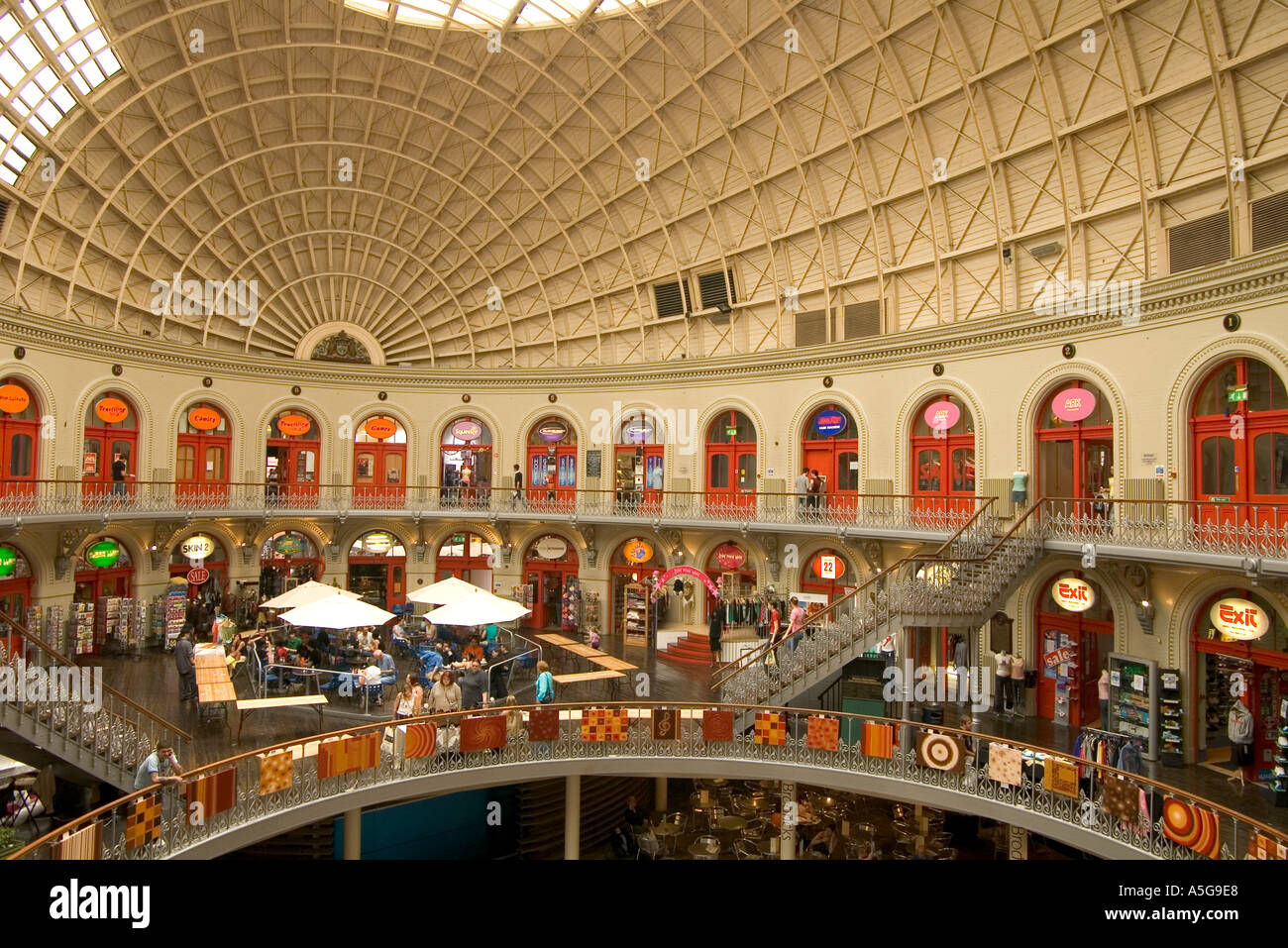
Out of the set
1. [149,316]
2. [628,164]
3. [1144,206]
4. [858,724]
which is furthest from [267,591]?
[1144,206]

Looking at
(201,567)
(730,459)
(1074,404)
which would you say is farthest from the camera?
(730,459)

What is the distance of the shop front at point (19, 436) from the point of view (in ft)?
76.6

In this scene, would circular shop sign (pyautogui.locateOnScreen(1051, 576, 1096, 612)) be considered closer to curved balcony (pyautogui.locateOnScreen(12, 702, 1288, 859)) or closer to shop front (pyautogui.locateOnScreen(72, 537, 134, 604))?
curved balcony (pyautogui.locateOnScreen(12, 702, 1288, 859))

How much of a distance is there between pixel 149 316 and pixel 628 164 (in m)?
18.7

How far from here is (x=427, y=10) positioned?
961 inches

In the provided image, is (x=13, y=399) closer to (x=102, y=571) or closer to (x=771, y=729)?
(x=102, y=571)

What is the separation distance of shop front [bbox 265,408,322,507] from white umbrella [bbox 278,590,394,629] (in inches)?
509

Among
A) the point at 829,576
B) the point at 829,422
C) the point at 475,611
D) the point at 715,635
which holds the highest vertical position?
the point at 829,422

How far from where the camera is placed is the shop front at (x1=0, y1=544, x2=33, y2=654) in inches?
926

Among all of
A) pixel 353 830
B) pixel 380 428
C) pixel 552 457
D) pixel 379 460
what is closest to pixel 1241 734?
pixel 353 830

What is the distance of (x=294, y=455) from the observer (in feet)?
108

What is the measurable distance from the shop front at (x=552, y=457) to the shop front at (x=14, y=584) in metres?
16.6

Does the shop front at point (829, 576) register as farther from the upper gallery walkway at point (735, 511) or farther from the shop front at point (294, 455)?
the shop front at point (294, 455)

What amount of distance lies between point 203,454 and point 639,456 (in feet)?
55.3
